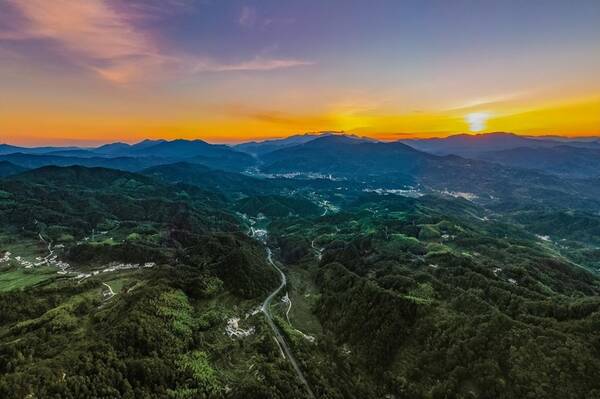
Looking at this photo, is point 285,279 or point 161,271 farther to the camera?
point 285,279

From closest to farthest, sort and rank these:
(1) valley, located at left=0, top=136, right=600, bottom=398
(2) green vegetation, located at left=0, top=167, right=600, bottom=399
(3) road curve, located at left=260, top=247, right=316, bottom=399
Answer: (2) green vegetation, located at left=0, top=167, right=600, bottom=399
(1) valley, located at left=0, top=136, right=600, bottom=398
(3) road curve, located at left=260, top=247, right=316, bottom=399

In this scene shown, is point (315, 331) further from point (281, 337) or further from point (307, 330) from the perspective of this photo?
point (281, 337)

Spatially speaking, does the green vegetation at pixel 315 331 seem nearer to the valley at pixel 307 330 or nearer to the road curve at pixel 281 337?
the valley at pixel 307 330

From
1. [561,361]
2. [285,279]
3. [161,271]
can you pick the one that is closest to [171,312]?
[161,271]

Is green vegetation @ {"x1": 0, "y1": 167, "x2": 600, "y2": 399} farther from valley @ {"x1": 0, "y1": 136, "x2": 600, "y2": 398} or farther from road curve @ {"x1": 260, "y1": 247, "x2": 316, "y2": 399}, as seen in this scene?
road curve @ {"x1": 260, "y1": 247, "x2": 316, "y2": 399}

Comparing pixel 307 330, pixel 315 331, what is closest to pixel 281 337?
pixel 307 330

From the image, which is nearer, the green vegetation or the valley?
the green vegetation

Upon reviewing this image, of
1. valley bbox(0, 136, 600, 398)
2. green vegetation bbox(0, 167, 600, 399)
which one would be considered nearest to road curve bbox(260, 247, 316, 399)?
valley bbox(0, 136, 600, 398)

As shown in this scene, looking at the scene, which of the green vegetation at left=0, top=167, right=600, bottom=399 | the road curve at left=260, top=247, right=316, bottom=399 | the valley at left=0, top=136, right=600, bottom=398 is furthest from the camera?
the road curve at left=260, top=247, right=316, bottom=399

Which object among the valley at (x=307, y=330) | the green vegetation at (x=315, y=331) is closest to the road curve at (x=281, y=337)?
the valley at (x=307, y=330)

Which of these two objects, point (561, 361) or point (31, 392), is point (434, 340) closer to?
point (561, 361)

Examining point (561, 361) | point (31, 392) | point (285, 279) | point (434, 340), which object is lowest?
point (285, 279)
